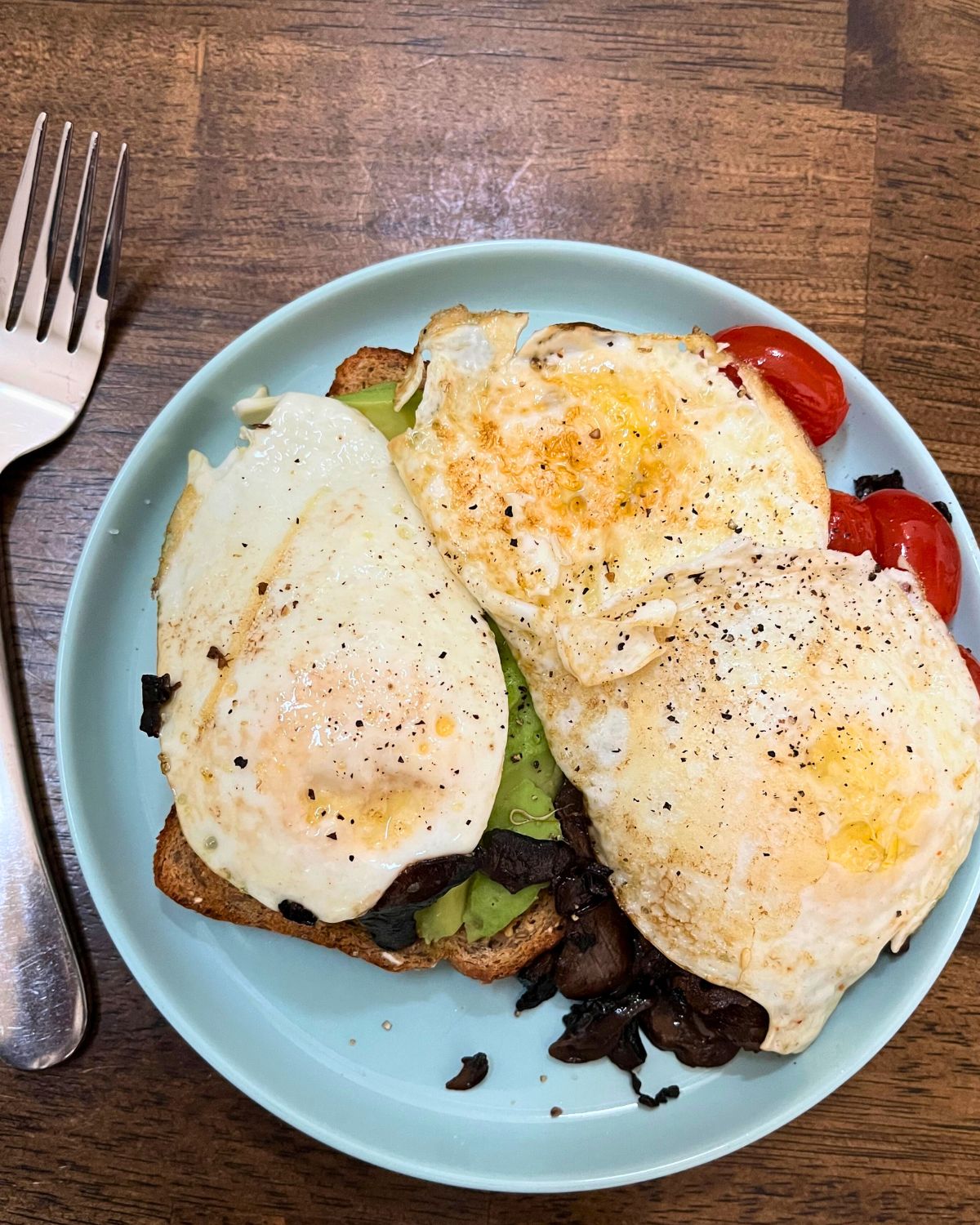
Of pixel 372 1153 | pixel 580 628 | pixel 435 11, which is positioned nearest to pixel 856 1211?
pixel 372 1153

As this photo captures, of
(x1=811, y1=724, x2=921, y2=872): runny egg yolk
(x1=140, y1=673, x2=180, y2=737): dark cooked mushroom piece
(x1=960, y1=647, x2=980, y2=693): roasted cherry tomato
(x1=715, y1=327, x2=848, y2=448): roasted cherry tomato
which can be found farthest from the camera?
(x1=715, y1=327, x2=848, y2=448): roasted cherry tomato

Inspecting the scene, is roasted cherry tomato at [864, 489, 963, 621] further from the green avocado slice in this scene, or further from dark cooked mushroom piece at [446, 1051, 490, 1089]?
dark cooked mushroom piece at [446, 1051, 490, 1089]

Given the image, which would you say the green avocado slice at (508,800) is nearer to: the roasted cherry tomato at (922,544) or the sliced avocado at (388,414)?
the sliced avocado at (388,414)

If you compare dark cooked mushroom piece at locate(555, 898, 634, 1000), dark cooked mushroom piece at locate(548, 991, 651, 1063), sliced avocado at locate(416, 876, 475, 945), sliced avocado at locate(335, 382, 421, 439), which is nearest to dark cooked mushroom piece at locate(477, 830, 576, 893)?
sliced avocado at locate(416, 876, 475, 945)

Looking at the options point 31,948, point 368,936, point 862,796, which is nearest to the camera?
point 862,796

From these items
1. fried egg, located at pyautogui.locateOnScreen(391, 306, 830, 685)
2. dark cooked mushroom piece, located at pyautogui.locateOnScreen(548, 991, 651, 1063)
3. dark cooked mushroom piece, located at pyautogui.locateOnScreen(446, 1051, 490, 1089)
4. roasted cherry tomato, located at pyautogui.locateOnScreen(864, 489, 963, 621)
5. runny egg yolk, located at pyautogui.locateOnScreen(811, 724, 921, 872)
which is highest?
fried egg, located at pyautogui.locateOnScreen(391, 306, 830, 685)

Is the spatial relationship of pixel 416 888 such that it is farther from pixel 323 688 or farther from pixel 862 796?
pixel 862 796

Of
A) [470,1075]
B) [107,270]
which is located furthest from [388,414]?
[470,1075]

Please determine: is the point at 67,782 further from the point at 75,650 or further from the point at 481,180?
the point at 481,180
